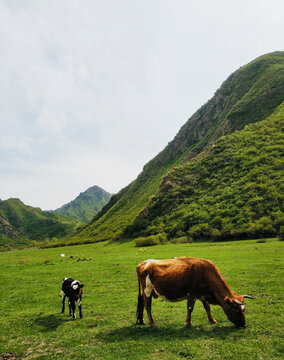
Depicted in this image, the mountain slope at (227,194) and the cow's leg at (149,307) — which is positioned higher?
the mountain slope at (227,194)

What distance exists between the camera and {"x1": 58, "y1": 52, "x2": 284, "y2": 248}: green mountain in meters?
74.2

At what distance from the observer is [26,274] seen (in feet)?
100

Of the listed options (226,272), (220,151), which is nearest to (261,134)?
(220,151)

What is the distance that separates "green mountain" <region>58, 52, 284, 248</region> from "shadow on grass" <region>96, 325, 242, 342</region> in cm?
4201

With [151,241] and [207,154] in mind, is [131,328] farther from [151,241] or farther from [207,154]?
→ [207,154]

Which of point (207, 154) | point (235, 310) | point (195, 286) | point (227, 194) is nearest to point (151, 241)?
point (227, 194)

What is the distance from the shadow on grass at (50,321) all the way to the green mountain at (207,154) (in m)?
44.3

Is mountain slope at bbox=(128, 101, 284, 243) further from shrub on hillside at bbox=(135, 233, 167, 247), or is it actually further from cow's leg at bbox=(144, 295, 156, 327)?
cow's leg at bbox=(144, 295, 156, 327)

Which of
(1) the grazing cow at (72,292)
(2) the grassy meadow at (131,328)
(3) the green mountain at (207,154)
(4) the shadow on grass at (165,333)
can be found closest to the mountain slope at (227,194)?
(3) the green mountain at (207,154)

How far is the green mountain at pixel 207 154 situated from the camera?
7419cm

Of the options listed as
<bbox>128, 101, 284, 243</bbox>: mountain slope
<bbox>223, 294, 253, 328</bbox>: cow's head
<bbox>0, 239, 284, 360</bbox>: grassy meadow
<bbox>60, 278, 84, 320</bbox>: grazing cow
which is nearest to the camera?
<bbox>0, 239, 284, 360</bbox>: grassy meadow

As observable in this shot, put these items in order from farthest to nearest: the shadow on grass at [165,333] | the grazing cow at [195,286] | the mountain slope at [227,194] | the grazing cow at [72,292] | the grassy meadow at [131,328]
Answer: the mountain slope at [227,194], the grazing cow at [72,292], the grazing cow at [195,286], the shadow on grass at [165,333], the grassy meadow at [131,328]

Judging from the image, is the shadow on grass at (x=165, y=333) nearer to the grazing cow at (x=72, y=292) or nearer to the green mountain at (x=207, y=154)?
the grazing cow at (x=72, y=292)

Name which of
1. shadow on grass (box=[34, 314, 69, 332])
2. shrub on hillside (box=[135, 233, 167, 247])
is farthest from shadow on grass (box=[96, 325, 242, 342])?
shrub on hillside (box=[135, 233, 167, 247])
